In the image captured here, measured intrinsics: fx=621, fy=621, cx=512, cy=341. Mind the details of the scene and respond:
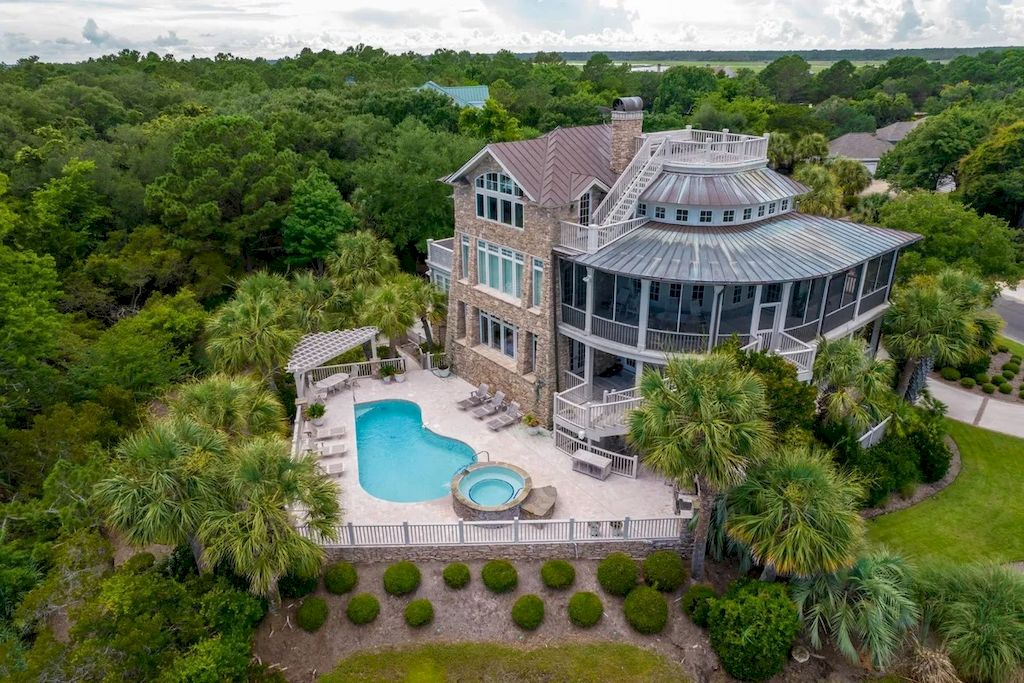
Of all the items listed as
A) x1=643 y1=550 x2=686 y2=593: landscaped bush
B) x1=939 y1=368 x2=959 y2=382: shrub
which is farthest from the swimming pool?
x1=939 y1=368 x2=959 y2=382: shrub

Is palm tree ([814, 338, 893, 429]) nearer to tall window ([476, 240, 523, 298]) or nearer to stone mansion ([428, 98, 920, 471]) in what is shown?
stone mansion ([428, 98, 920, 471])

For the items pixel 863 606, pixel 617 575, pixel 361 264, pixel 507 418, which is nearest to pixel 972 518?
pixel 863 606

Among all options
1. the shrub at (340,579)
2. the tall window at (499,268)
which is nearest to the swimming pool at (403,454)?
the shrub at (340,579)

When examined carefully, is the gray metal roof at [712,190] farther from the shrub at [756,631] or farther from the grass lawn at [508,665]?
the grass lawn at [508,665]

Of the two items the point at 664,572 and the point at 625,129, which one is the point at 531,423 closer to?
the point at 664,572

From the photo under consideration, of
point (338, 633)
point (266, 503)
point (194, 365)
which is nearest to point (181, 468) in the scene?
point (266, 503)
